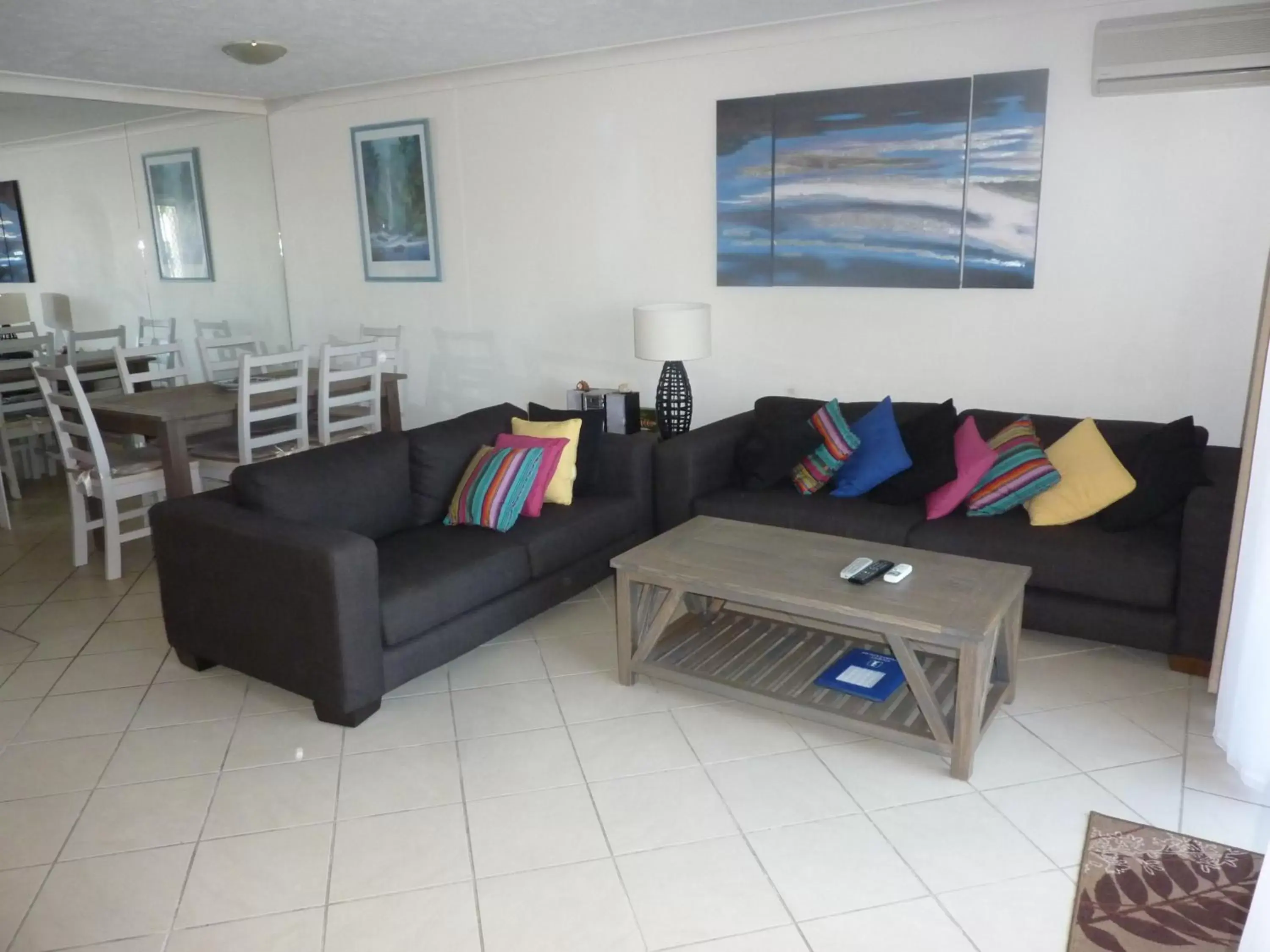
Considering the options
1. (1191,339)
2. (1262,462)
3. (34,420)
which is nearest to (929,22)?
(1191,339)

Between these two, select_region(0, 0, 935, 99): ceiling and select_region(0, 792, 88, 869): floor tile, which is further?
select_region(0, 0, 935, 99): ceiling

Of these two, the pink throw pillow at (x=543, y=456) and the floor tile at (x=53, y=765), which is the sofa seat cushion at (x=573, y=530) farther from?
the floor tile at (x=53, y=765)

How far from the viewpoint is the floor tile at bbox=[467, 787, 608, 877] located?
7.37ft

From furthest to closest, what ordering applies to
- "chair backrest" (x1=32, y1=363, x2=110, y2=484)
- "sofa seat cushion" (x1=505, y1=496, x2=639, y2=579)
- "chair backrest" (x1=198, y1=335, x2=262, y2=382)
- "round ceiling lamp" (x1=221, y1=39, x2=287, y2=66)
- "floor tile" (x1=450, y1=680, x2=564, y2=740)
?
"chair backrest" (x1=198, y1=335, x2=262, y2=382)
"chair backrest" (x1=32, y1=363, x2=110, y2=484)
"round ceiling lamp" (x1=221, y1=39, x2=287, y2=66)
"sofa seat cushion" (x1=505, y1=496, x2=639, y2=579)
"floor tile" (x1=450, y1=680, x2=564, y2=740)

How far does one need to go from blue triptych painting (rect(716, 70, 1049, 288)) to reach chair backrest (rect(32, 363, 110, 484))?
9.89ft

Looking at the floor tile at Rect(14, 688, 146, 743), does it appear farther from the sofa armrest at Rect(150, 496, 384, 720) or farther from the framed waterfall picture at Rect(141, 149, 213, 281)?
the framed waterfall picture at Rect(141, 149, 213, 281)

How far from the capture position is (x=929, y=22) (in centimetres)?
389

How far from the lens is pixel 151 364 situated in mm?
5988

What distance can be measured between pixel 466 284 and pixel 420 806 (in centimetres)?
374

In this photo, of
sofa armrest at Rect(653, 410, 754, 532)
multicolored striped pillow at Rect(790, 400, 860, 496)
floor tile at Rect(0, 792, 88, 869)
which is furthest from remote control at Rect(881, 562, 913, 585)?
floor tile at Rect(0, 792, 88, 869)

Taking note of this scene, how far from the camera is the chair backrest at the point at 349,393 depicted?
4.72 metres

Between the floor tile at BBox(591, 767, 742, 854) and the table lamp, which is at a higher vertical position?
the table lamp

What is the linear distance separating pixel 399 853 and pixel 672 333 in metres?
2.64

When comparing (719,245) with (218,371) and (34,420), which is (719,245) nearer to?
(218,371)
